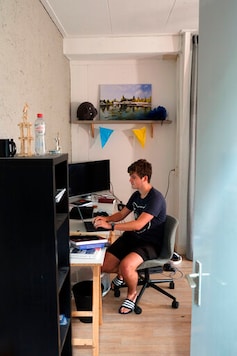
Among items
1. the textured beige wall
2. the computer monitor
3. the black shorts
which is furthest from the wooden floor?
the textured beige wall

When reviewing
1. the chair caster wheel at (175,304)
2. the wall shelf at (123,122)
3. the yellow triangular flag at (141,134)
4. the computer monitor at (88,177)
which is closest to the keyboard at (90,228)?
the chair caster wheel at (175,304)

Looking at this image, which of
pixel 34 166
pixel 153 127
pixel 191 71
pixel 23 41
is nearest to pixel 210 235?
pixel 34 166

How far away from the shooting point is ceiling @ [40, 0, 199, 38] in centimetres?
286

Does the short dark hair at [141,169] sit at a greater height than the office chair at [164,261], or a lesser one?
greater

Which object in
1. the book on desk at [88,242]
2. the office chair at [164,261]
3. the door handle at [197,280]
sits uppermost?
the door handle at [197,280]

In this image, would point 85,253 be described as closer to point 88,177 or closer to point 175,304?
point 175,304

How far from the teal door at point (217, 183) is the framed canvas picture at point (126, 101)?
9.64 ft

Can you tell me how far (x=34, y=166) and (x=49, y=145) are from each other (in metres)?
1.82

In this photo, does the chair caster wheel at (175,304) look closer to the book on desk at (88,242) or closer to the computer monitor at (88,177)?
the book on desk at (88,242)

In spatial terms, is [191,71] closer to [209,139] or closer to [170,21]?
[170,21]

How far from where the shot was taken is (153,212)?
8.68 ft

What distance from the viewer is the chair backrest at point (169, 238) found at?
2.62 m

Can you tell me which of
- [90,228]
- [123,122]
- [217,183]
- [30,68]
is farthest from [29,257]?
[123,122]

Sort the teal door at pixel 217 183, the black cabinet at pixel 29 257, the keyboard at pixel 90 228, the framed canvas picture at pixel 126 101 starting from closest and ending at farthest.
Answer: the teal door at pixel 217 183 < the black cabinet at pixel 29 257 < the keyboard at pixel 90 228 < the framed canvas picture at pixel 126 101
